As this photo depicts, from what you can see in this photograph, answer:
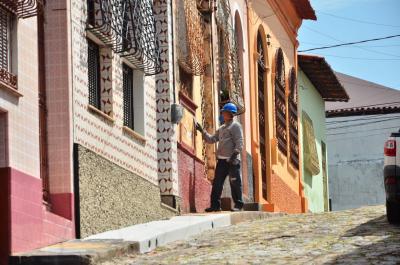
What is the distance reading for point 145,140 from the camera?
18.3m

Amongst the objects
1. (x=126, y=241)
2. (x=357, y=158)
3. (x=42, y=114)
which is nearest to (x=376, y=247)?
(x=126, y=241)

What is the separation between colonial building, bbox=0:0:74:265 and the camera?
517 inches

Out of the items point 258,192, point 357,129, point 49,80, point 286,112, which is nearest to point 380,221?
point 49,80

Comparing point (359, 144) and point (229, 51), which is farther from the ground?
point (229, 51)

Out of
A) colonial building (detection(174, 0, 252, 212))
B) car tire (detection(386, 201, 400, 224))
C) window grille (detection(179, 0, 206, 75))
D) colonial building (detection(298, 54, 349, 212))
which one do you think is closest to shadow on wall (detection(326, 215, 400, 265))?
car tire (detection(386, 201, 400, 224))

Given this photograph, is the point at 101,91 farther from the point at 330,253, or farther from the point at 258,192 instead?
the point at 258,192

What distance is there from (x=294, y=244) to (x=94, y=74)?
3883mm

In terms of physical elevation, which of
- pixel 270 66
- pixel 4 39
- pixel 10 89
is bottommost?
pixel 10 89

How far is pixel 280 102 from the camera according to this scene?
31391 mm

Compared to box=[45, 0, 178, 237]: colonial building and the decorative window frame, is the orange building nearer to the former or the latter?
the decorative window frame

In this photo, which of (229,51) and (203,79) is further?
(229,51)

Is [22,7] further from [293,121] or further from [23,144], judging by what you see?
[293,121]

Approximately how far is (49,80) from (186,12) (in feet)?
21.2

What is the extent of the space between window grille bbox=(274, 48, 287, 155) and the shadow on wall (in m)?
14.1
